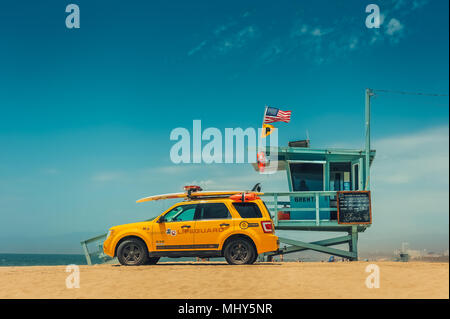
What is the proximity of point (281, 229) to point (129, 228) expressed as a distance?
9063 millimetres

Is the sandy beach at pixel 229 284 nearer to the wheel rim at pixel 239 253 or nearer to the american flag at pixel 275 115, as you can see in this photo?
the wheel rim at pixel 239 253

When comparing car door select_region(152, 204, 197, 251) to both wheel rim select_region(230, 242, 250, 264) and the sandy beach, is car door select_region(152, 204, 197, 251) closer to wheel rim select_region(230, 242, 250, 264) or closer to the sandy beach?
the sandy beach

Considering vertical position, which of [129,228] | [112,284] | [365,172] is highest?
[365,172]

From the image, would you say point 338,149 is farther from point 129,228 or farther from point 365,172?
point 129,228

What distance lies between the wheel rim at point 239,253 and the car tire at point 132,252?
2560 millimetres

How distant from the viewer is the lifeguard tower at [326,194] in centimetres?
2055

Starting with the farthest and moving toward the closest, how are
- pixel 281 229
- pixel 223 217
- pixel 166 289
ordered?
pixel 281 229
pixel 223 217
pixel 166 289

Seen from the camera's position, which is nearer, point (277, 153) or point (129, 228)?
point (129, 228)

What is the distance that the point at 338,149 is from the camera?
874 inches

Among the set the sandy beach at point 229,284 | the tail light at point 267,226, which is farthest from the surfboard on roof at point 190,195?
the sandy beach at point 229,284

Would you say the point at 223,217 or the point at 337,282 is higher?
Result: the point at 223,217

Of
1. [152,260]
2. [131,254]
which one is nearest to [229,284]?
[131,254]

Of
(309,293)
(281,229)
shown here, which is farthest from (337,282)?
(281,229)
